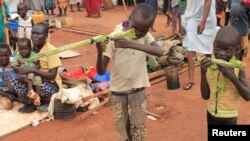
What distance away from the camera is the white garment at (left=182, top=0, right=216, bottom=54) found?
5.31 m

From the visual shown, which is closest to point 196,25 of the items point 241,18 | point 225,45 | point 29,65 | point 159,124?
point 241,18

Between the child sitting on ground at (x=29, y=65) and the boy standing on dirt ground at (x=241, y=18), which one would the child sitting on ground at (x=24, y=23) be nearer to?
the child sitting on ground at (x=29, y=65)

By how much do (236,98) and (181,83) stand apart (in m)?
3.03

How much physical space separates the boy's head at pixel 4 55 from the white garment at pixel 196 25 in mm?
2365

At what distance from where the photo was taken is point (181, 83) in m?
5.83

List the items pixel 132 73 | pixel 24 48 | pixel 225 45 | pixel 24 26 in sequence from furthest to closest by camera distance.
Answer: pixel 24 26
pixel 24 48
pixel 132 73
pixel 225 45

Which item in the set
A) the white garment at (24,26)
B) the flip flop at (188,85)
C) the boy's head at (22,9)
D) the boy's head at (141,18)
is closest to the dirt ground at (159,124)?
the flip flop at (188,85)

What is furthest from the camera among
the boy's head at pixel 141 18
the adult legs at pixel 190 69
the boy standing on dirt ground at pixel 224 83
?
the adult legs at pixel 190 69

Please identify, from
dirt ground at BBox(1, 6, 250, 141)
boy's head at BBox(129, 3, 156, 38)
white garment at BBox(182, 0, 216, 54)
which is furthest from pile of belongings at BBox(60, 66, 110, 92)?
boy's head at BBox(129, 3, 156, 38)

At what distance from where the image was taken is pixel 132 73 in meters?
3.09

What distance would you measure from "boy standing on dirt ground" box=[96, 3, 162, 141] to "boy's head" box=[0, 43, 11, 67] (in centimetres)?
221

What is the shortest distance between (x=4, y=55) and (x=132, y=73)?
2.40 metres

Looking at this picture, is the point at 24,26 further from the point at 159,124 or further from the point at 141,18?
the point at 141,18

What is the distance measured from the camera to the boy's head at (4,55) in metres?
4.86
